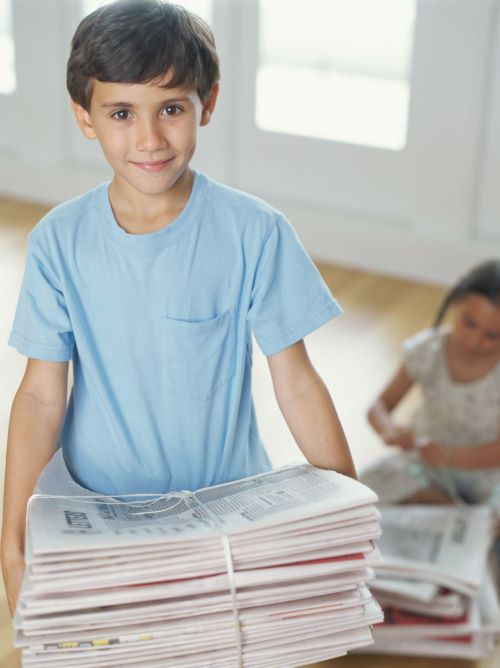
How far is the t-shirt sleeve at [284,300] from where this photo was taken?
990 millimetres

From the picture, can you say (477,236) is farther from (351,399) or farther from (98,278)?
(98,278)

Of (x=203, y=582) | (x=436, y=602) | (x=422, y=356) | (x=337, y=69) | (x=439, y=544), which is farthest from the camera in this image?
(x=337, y=69)

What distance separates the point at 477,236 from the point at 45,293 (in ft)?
8.33

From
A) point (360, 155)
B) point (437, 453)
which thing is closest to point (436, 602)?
point (437, 453)

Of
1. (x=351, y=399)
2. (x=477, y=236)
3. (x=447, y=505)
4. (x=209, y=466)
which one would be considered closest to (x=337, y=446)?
(x=209, y=466)

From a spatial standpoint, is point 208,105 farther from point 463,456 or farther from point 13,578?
point 463,456

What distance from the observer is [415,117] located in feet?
10.8

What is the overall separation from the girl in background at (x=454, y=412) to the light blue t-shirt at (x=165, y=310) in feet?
3.69

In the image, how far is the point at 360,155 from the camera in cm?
346

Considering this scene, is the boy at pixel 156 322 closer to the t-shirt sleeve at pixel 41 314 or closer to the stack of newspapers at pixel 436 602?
the t-shirt sleeve at pixel 41 314

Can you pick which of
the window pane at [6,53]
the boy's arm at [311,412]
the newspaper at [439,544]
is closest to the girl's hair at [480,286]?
the newspaper at [439,544]

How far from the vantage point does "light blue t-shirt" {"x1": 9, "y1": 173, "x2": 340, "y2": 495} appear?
980mm

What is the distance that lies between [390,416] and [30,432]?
4.27 ft

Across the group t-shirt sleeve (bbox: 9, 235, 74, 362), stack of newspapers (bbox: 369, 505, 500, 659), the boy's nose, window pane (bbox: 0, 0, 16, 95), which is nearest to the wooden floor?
stack of newspapers (bbox: 369, 505, 500, 659)
